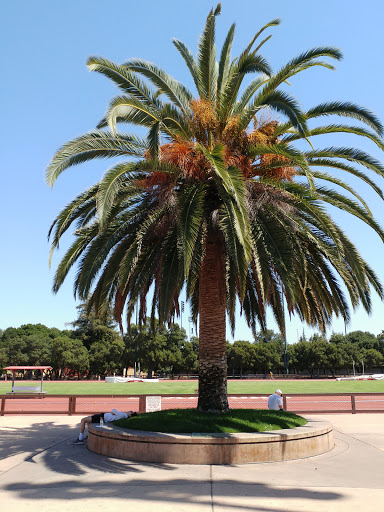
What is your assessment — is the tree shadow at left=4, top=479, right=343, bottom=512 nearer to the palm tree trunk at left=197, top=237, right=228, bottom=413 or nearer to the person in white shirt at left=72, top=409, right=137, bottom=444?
the palm tree trunk at left=197, top=237, right=228, bottom=413

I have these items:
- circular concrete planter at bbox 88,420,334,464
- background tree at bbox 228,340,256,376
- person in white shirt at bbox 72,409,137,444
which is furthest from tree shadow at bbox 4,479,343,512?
background tree at bbox 228,340,256,376

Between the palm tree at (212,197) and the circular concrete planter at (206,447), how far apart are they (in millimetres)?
2239

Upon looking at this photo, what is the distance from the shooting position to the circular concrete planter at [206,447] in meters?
9.27

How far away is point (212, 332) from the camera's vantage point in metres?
11.8

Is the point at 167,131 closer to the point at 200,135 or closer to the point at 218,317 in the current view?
the point at 200,135

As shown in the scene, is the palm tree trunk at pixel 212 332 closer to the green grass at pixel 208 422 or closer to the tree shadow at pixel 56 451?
the green grass at pixel 208 422

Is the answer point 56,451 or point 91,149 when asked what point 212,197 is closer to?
point 91,149

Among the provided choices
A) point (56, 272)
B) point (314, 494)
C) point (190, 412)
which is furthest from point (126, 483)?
point (56, 272)

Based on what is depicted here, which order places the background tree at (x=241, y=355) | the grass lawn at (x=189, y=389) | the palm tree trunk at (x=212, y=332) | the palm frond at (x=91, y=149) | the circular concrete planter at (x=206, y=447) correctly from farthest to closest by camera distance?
1. the background tree at (x=241, y=355)
2. the grass lawn at (x=189, y=389)
3. the palm tree trunk at (x=212, y=332)
4. the palm frond at (x=91, y=149)
5. the circular concrete planter at (x=206, y=447)

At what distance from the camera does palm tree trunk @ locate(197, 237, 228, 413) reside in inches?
459

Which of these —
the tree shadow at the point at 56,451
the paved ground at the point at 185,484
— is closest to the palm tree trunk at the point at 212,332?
the paved ground at the point at 185,484

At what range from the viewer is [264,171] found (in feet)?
37.6

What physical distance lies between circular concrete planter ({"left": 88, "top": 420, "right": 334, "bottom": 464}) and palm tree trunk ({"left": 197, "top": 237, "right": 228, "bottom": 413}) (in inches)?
75.4

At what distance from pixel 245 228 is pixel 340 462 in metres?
5.58
